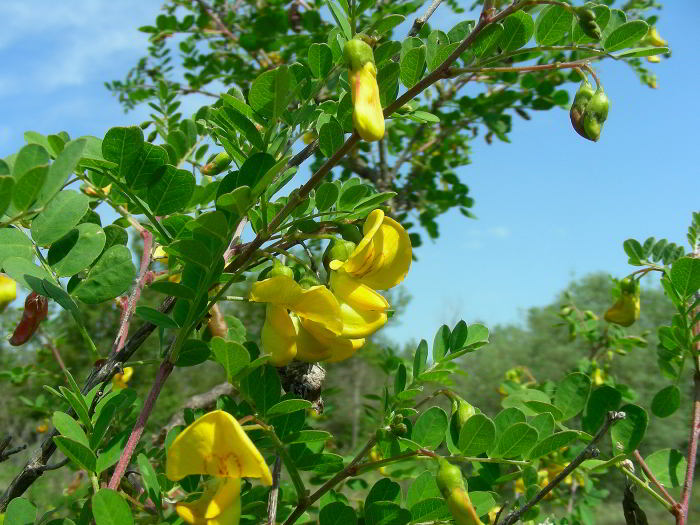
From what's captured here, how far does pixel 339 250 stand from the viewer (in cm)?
79

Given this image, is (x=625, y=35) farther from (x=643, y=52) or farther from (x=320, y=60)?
(x=320, y=60)

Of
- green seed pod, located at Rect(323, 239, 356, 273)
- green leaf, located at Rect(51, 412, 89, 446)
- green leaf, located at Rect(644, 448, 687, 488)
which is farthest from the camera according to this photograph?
green leaf, located at Rect(644, 448, 687, 488)

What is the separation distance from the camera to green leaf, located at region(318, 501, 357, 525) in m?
0.80

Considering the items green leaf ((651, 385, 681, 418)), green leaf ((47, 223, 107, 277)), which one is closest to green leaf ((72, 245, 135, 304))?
green leaf ((47, 223, 107, 277))

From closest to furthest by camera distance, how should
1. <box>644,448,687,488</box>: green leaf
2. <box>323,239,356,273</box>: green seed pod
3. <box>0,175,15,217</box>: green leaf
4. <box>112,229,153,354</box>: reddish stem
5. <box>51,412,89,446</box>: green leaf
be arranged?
<box>0,175,15,217</box>: green leaf → <box>51,412,89,446</box>: green leaf → <box>323,239,356,273</box>: green seed pod → <box>112,229,153,354</box>: reddish stem → <box>644,448,687,488</box>: green leaf

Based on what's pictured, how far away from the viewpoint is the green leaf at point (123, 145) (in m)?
0.72

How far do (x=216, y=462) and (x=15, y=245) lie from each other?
36cm

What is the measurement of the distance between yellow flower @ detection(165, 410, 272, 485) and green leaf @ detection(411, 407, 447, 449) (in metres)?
0.28

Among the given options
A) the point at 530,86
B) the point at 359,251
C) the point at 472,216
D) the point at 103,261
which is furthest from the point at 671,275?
the point at 472,216

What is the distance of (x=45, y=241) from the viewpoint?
0.76m

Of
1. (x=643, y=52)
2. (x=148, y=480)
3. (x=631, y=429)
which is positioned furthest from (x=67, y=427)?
(x=643, y=52)

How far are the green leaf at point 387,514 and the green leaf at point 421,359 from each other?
21 cm

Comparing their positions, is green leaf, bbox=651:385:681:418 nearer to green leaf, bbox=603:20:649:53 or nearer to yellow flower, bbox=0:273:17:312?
green leaf, bbox=603:20:649:53

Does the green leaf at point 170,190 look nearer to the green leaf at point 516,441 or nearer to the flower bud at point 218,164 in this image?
the flower bud at point 218,164
